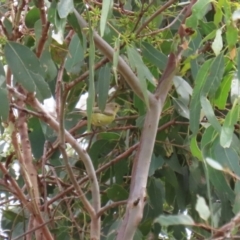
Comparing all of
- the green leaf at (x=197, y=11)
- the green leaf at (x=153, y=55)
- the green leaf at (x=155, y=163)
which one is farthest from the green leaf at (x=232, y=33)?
the green leaf at (x=155, y=163)

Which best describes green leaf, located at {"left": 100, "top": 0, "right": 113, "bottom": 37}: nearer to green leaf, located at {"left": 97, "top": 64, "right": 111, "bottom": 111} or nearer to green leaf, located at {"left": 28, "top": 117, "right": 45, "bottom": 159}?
green leaf, located at {"left": 97, "top": 64, "right": 111, "bottom": 111}

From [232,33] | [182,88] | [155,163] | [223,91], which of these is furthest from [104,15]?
[155,163]

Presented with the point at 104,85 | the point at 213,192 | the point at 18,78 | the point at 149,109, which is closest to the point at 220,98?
the point at 149,109

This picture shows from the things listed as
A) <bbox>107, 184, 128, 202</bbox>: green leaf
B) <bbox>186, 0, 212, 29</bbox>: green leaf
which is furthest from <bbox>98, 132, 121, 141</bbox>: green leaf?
<bbox>186, 0, 212, 29</bbox>: green leaf

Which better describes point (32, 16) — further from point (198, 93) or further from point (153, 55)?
point (198, 93)

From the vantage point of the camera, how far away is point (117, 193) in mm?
1447

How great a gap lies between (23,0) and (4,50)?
3.9 inches

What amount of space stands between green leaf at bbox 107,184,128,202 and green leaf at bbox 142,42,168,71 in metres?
0.34

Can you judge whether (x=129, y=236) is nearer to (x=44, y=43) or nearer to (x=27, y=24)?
Result: (x=44, y=43)

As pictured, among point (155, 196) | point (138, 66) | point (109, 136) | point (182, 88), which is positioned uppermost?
point (138, 66)

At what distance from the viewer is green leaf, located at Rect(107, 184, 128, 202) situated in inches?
56.7

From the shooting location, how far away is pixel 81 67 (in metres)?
1.48

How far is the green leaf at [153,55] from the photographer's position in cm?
123

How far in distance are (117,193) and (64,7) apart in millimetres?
609
